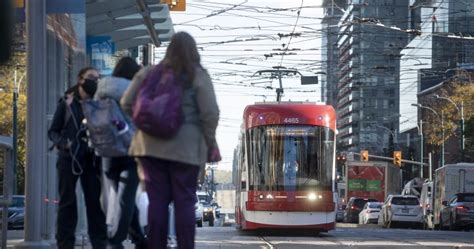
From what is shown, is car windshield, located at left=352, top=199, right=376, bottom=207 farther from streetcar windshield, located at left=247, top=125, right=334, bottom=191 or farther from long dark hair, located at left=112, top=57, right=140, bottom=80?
long dark hair, located at left=112, top=57, right=140, bottom=80

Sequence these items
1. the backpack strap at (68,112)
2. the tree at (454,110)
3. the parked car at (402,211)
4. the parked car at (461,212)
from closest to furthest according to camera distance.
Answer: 1. the backpack strap at (68,112)
2. the parked car at (461,212)
3. the parked car at (402,211)
4. the tree at (454,110)

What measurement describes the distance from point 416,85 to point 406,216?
6296cm

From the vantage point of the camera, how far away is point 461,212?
35.8m

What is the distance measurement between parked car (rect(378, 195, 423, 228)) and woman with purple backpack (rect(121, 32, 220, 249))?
36235mm

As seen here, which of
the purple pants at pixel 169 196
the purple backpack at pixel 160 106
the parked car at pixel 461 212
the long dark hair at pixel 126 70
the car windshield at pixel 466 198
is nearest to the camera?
the purple backpack at pixel 160 106

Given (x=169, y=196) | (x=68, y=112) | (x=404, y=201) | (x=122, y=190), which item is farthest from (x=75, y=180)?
(x=404, y=201)

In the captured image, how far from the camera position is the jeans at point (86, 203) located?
25.0ft

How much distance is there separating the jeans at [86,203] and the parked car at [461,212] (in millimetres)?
29332

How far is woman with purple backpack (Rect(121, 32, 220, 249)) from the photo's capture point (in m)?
6.30

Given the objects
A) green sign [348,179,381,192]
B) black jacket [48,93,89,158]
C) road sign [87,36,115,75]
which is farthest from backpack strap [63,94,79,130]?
green sign [348,179,381,192]

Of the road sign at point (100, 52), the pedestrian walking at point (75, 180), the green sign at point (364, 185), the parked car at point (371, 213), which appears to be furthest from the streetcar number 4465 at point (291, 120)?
the green sign at point (364, 185)

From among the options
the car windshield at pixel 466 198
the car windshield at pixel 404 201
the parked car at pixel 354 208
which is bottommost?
the parked car at pixel 354 208

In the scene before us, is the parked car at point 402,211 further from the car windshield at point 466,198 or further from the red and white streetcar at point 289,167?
the red and white streetcar at point 289,167

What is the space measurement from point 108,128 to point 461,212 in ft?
99.0
